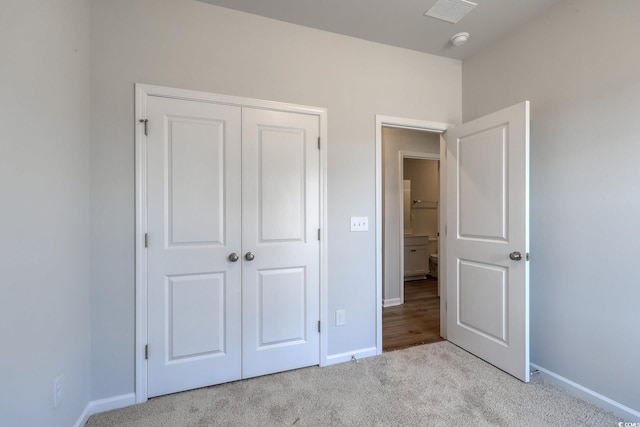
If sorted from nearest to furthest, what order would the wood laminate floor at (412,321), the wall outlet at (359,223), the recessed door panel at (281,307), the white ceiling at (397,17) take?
the white ceiling at (397,17)
the recessed door panel at (281,307)
the wall outlet at (359,223)
the wood laminate floor at (412,321)

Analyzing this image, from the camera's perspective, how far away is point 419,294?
4.34m

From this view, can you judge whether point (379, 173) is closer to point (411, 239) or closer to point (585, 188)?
point (585, 188)

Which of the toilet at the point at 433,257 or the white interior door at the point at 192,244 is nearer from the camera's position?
the white interior door at the point at 192,244

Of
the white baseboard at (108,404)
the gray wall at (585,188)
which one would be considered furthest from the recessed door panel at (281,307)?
the gray wall at (585,188)

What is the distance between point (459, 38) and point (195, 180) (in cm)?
240

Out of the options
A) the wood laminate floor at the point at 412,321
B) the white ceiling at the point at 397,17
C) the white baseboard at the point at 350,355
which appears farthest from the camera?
the wood laminate floor at the point at 412,321

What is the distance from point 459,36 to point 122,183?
279cm

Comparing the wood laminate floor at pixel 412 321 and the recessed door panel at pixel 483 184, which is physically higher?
the recessed door panel at pixel 483 184

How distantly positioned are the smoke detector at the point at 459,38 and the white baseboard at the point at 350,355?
2709mm

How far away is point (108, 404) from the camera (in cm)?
176

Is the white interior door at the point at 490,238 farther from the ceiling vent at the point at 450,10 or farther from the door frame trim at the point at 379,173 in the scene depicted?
the ceiling vent at the point at 450,10

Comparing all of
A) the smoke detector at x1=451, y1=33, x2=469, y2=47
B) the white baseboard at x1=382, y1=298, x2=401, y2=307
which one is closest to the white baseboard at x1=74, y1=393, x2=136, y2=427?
the white baseboard at x1=382, y1=298, x2=401, y2=307

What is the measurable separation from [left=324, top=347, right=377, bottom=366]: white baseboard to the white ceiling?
2668mm

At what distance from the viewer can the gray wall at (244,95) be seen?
177 centimetres
